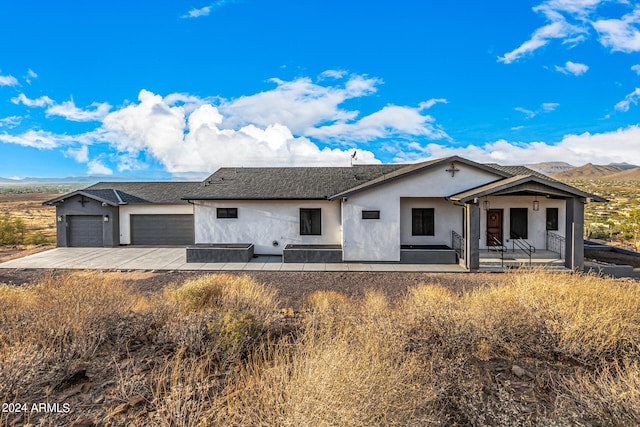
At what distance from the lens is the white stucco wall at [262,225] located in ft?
58.4

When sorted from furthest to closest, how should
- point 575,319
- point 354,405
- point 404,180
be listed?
point 404,180 < point 575,319 < point 354,405

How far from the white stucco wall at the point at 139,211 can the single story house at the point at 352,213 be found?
0.06m

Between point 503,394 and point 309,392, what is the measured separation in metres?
2.64

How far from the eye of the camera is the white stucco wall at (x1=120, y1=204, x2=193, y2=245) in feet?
66.9

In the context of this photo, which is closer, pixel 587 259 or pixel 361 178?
pixel 587 259

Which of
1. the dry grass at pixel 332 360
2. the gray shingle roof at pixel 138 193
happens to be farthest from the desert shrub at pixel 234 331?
the gray shingle roof at pixel 138 193

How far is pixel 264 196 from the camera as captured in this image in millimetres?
17578

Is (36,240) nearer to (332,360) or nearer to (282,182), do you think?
(282,182)

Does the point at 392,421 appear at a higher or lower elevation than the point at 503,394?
higher

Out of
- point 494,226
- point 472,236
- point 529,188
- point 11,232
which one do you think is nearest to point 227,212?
point 472,236

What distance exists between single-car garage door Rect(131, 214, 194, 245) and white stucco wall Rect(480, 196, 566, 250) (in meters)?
16.2

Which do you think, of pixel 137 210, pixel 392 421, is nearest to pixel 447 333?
pixel 392 421

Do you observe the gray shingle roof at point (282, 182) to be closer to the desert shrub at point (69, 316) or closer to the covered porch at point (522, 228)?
the covered porch at point (522, 228)

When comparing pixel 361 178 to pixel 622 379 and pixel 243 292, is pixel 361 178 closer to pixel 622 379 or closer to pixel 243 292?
Result: pixel 243 292
